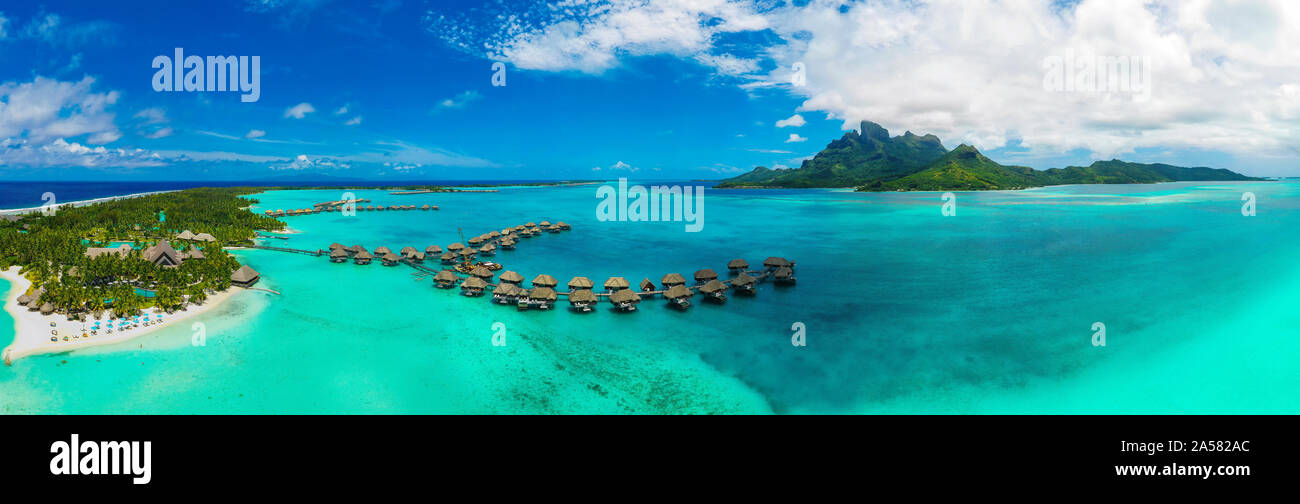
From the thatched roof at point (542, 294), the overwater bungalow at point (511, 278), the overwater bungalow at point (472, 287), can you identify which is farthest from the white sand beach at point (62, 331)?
the thatched roof at point (542, 294)

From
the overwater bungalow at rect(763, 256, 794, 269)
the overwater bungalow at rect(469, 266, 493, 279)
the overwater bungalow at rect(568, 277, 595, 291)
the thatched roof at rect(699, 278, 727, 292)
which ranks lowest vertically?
the thatched roof at rect(699, 278, 727, 292)

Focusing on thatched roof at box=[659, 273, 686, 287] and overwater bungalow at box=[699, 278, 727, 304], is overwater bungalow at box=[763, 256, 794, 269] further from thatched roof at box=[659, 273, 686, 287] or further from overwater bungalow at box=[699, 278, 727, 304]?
thatched roof at box=[659, 273, 686, 287]

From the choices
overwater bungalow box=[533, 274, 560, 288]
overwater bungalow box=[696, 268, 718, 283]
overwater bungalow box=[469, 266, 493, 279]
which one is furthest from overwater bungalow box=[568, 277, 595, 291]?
overwater bungalow box=[696, 268, 718, 283]

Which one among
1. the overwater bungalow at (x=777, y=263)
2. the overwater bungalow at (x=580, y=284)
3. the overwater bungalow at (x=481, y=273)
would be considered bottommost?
the overwater bungalow at (x=580, y=284)

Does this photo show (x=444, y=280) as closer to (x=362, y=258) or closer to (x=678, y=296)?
(x=362, y=258)

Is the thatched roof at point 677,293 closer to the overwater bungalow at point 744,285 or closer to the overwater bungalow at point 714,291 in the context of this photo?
the overwater bungalow at point 714,291

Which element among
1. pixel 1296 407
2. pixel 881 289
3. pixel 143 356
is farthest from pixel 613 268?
pixel 1296 407

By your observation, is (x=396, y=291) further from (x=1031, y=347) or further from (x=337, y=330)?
(x=1031, y=347)

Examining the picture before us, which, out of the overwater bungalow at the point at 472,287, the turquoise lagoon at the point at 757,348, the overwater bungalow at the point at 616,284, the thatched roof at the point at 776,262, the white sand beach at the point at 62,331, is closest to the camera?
the turquoise lagoon at the point at 757,348
